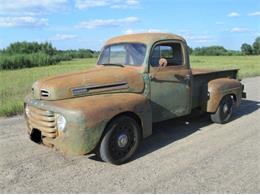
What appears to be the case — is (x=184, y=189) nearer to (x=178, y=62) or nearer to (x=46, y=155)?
(x=46, y=155)

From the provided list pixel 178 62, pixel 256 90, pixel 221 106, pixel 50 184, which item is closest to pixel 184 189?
pixel 50 184

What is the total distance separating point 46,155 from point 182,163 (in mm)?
2127

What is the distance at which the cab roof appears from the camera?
6230 mm

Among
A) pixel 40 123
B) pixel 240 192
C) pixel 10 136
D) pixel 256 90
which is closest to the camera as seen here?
pixel 240 192

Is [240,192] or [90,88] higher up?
[90,88]

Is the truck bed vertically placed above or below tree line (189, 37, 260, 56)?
below

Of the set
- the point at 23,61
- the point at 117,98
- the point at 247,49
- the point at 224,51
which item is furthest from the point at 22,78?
the point at 247,49

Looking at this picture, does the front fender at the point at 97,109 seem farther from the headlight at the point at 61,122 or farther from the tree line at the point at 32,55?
the tree line at the point at 32,55

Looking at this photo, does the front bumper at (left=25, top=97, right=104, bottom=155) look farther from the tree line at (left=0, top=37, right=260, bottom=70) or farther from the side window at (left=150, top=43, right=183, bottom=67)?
the tree line at (left=0, top=37, right=260, bottom=70)

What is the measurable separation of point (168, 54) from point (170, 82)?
644 millimetres

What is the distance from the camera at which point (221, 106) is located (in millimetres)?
7598

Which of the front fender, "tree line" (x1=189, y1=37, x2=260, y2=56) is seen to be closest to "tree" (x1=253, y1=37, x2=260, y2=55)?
"tree line" (x1=189, y1=37, x2=260, y2=56)

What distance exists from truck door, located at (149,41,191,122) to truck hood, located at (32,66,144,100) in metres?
0.38

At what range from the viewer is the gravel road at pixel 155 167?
14.6 feet
